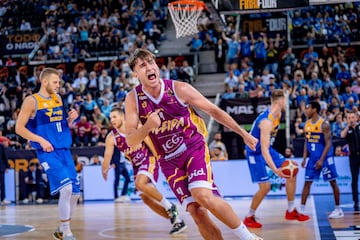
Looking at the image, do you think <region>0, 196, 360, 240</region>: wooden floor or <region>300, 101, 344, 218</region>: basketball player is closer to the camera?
<region>0, 196, 360, 240</region>: wooden floor

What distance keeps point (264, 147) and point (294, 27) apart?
13.8 metres

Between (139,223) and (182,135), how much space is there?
4887 mm

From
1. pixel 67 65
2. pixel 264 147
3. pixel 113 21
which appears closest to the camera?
pixel 264 147

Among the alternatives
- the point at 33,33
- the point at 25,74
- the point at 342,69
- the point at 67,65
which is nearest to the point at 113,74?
the point at 67,65

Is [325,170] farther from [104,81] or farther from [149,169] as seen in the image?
[104,81]

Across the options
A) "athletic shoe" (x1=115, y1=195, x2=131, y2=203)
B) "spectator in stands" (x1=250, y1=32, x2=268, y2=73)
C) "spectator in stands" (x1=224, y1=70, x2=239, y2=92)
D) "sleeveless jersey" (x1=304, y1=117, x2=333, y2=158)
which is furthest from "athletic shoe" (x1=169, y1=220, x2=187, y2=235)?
"spectator in stands" (x1=250, y1=32, x2=268, y2=73)

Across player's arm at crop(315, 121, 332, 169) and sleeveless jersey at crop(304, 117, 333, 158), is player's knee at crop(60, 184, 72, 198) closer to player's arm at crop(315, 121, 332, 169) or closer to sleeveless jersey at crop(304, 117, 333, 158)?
player's arm at crop(315, 121, 332, 169)

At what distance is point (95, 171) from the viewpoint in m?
17.0

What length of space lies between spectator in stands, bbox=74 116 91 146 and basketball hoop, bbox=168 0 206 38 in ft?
17.4

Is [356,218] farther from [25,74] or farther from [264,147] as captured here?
[25,74]

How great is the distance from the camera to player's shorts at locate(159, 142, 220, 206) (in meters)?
5.88

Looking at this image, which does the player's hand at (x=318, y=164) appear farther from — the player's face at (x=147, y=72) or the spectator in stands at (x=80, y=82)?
the spectator in stands at (x=80, y=82)

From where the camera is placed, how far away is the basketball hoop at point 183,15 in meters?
15.5

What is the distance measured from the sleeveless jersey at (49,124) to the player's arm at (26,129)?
0.26ft
